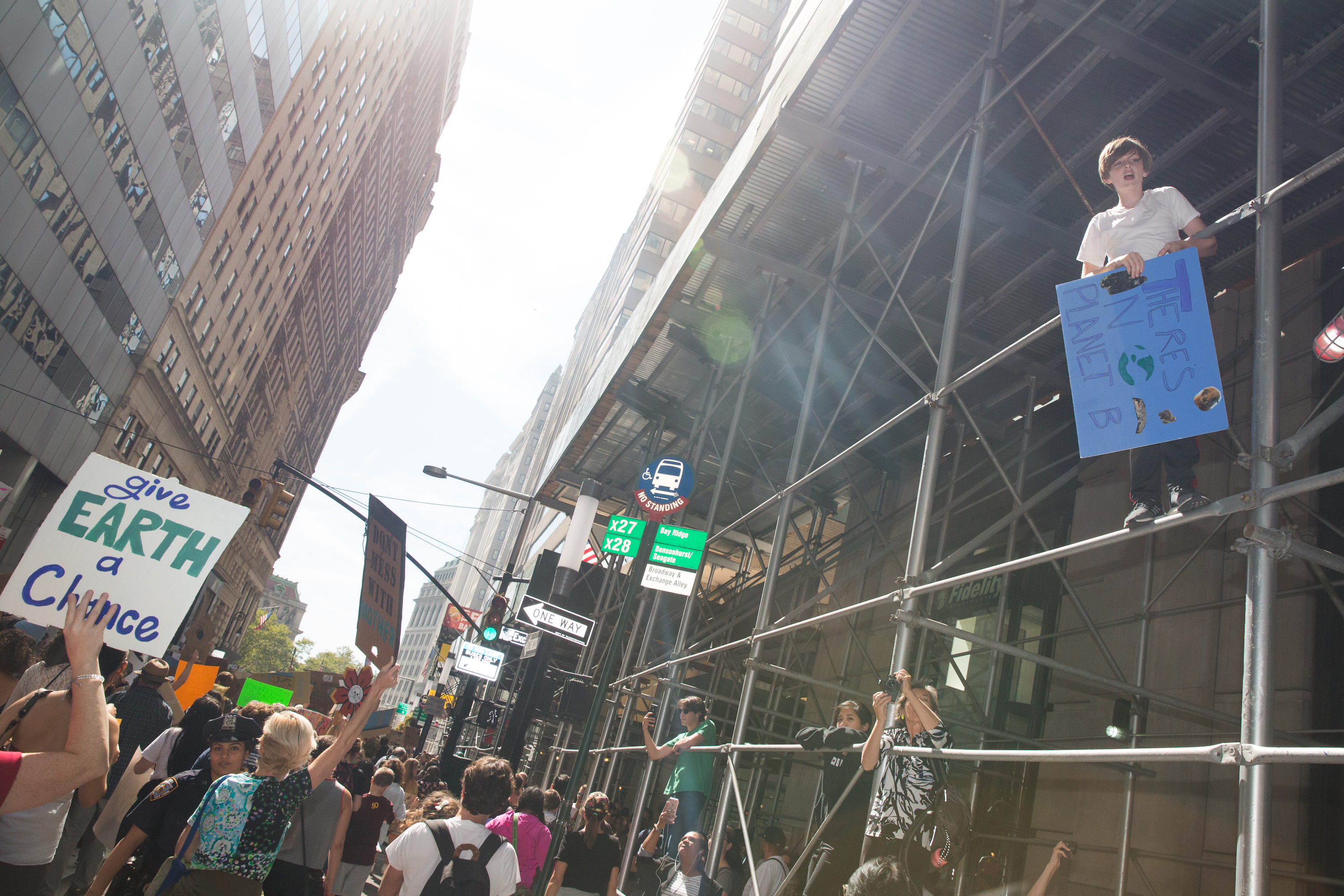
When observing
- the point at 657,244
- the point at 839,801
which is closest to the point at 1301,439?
the point at 839,801

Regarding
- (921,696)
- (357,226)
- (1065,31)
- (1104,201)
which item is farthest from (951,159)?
(357,226)

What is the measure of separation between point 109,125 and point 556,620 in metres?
24.6

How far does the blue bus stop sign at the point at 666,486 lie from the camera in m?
13.1

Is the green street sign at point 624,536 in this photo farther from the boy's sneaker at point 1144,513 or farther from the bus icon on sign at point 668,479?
the boy's sneaker at point 1144,513

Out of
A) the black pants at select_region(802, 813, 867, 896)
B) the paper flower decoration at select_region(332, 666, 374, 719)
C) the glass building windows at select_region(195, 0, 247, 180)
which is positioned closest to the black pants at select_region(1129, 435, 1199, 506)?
the black pants at select_region(802, 813, 867, 896)

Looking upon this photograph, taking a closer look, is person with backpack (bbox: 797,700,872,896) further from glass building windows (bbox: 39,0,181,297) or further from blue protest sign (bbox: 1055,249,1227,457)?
glass building windows (bbox: 39,0,181,297)

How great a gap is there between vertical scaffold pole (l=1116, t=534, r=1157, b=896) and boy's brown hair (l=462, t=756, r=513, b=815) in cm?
575

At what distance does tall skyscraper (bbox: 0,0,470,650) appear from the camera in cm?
2470

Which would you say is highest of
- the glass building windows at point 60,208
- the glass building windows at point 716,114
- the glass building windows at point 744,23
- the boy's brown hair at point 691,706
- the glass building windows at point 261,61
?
the glass building windows at point 744,23

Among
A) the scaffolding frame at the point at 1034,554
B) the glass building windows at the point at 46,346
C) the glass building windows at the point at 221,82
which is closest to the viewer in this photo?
the scaffolding frame at the point at 1034,554

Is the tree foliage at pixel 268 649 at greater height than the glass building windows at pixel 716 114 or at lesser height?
lesser

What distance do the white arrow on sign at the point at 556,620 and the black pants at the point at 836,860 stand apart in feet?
28.5

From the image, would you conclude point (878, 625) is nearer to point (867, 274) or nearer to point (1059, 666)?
point (867, 274)

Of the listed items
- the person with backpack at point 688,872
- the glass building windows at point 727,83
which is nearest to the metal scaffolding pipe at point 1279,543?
the person with backpack at point 688,872
